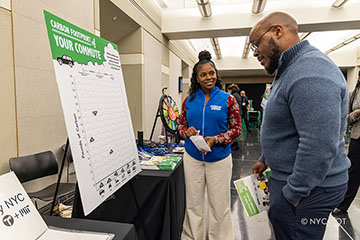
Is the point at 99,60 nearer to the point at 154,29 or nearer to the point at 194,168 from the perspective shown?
the point at 194,168

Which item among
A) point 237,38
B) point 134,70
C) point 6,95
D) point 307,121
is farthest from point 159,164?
point 237,38

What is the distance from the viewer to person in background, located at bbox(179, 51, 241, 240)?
1650mm

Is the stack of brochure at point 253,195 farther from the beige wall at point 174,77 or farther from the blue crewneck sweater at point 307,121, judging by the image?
the beige wall at point 174,77

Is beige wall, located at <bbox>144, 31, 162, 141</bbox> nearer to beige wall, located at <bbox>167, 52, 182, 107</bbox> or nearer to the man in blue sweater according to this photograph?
beige wall, located at <bbox>167, 52, 182, 107</bbox>

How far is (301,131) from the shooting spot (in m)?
0.86

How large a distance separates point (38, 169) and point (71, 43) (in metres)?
1.49

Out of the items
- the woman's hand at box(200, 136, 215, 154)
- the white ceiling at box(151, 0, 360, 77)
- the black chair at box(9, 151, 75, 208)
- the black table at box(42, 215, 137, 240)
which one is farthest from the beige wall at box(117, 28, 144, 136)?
the black table at box(42, 215, 137, 240)

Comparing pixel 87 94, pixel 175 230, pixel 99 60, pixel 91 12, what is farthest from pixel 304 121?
pixel 91 12

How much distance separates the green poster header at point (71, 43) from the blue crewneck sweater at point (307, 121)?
34.4 inches

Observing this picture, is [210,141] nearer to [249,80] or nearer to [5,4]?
[5,4]

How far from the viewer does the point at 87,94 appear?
1.01 meters

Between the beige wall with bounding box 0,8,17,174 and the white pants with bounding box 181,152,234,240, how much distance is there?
142cm

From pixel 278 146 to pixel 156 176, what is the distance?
2.81ft

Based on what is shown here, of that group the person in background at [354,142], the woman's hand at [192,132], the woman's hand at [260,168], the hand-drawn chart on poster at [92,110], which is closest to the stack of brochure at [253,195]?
the woman's hand at [260,168]
